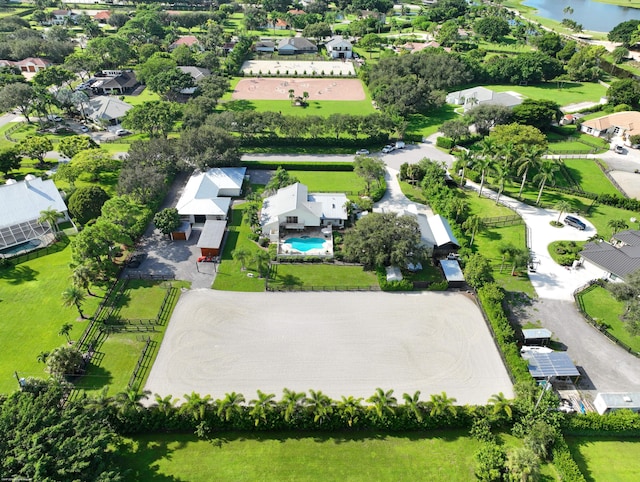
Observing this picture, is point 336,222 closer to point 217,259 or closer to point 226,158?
point 217,259

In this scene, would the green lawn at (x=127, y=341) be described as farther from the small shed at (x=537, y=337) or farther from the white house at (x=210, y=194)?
the small shed at (x=537, y=337)

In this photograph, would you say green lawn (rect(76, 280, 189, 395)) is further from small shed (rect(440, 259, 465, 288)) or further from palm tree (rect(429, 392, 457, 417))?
small shed (rect(440, 259, 465, 288))

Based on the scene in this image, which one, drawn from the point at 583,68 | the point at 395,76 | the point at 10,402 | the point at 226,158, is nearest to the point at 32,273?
the point at 10,402

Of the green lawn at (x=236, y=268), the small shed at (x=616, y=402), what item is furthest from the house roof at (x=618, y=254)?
the green lawn at (x=236, y=268)

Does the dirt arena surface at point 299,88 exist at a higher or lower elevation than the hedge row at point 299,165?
higher

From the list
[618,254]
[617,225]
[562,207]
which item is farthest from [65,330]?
[617,225]

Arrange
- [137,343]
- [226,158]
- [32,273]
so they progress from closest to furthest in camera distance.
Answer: [137,343]
[32,273]
[226,158]
